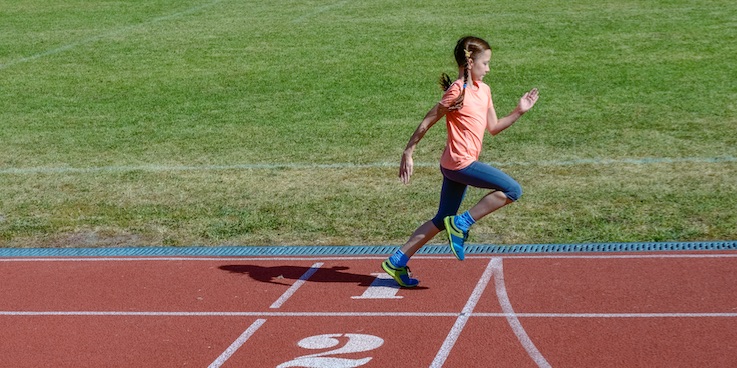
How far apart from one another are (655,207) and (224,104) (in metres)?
8.00

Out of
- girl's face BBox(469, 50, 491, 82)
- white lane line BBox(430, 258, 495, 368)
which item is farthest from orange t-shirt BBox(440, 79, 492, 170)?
white lane line BBox(430, 258, 495, 368)

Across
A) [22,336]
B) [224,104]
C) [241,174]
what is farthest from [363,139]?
[22,336]

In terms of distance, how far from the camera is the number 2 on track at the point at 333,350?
22.6 feet

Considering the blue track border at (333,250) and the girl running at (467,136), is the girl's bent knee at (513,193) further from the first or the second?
the blue track border at (333,250)

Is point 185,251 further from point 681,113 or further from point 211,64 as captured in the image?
point 211,64

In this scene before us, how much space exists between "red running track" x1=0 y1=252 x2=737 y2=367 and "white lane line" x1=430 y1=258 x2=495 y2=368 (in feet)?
0.05

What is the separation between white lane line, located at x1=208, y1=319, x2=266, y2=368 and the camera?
277 inches

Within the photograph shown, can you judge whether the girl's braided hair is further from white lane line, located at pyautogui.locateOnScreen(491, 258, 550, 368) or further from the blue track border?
the blue track border

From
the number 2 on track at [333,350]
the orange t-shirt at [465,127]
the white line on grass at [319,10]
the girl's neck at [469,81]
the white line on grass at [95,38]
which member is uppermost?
the girl's neck at [469,81]

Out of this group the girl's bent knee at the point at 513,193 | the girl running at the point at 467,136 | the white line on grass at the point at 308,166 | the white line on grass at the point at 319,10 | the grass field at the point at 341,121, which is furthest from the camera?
the white line on grass at the point at 319,10

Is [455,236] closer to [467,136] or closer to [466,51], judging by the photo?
[467,136]

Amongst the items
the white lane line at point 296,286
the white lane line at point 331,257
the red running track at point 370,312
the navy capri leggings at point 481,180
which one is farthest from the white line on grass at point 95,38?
the navy capri leggings at point 481,180

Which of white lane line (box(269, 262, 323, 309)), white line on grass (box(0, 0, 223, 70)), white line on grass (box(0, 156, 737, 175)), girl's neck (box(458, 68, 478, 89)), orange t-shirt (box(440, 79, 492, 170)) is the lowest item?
white line on grass (box(0, 156, 737, 175))

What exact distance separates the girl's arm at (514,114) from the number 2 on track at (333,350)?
191 cm
